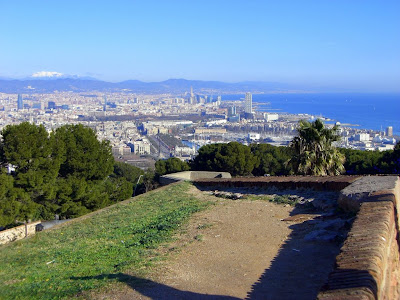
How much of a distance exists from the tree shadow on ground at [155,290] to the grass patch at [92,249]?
17cm

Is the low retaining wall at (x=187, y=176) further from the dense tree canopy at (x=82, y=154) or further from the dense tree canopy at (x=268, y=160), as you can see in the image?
the dense tree canopy at (x=268, y=160)

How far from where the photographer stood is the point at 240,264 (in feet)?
18.5

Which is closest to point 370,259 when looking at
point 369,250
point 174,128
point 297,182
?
point 369,250

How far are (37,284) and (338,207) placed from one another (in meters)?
4.61

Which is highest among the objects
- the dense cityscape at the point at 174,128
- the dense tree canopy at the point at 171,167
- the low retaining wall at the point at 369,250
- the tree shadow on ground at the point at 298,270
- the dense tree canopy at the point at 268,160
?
the low retaining wall at the point at 369,250

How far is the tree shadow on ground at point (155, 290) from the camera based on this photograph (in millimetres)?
4750

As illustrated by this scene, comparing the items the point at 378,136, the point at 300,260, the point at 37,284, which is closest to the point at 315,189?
the point at 300,260

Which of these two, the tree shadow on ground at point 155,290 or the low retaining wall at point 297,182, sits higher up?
the low retaining wall at point 297,182

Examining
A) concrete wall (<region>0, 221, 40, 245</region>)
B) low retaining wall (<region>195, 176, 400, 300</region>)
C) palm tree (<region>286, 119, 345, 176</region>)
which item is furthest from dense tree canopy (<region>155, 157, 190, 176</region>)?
low retaining wall (<region>195, 176, 400, 300</region>)

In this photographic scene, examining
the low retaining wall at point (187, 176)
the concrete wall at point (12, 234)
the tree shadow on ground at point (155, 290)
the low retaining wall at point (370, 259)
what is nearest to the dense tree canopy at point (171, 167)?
the low retaining wall at point (187, 176)

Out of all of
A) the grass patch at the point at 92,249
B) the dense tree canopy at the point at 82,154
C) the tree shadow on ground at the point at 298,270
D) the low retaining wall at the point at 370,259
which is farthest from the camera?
the dense tree canopy at the point at 82,154

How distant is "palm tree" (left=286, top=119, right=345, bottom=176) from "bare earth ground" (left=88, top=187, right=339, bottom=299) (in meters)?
6.29

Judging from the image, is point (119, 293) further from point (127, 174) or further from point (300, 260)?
point (127, 174)

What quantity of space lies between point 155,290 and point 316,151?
9.97m
